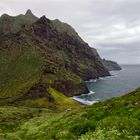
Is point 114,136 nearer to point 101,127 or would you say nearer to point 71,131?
point 101,127

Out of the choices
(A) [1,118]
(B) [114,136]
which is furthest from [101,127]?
(A) [1,118]

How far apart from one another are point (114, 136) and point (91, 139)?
1.48 meters

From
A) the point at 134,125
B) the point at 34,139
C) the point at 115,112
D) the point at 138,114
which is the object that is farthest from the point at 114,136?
the point at 34,139

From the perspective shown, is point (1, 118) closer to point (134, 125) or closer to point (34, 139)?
point (34, 139)

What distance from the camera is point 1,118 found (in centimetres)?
9181

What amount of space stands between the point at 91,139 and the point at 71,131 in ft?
26.8

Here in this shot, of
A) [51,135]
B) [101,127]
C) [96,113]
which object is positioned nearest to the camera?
[101,127]

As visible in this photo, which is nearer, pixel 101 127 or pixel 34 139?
pixel 101 127

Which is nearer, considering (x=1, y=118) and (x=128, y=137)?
(x=128, y=137)

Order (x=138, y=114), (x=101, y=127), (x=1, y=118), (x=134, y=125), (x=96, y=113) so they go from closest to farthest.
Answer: (x=134, y=125) → (x=101, y=127) → (x=138, y=114) → (x=96, y=113) → (x=1, y=118)

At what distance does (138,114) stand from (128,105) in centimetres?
655

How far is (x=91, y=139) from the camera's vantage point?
23.7 meters

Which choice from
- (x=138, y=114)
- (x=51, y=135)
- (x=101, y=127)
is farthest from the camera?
(x=51, y=135)

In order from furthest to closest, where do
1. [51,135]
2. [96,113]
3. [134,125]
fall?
[96,113] → [51,135] → [134,125]
